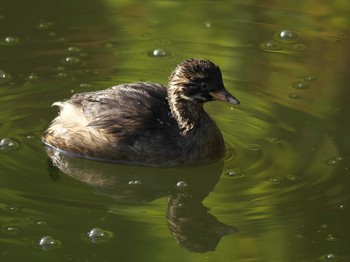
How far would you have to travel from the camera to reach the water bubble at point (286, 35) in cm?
900

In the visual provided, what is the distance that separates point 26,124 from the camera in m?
7.41

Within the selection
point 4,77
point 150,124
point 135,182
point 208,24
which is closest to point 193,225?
point 135,182

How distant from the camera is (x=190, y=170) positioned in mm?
7109

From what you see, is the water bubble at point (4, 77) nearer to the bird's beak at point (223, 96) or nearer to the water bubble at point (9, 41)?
the water bubble at point (9, 41)

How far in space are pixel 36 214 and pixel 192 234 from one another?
91cm

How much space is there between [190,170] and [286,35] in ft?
7.72

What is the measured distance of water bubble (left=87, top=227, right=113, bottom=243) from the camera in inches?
236

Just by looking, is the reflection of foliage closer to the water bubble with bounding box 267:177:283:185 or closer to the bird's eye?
the water bubble with bounding box 267:177:283:185

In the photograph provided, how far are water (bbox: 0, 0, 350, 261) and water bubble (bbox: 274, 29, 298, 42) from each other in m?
0.01

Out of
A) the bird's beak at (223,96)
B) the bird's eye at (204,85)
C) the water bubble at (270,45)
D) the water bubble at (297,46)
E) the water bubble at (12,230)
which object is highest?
the bird's eye at (204,85)

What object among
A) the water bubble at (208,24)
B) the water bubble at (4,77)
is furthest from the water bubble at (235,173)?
the water bubble at (208,24)

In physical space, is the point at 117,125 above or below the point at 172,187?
above

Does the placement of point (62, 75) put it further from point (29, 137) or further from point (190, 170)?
point (190, 170)

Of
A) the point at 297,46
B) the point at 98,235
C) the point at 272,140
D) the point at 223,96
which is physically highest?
the point at 223,96
